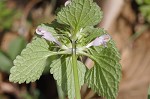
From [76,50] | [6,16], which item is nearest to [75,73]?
[76,50]

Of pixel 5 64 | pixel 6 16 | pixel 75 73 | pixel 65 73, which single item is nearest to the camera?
pixel 75 73

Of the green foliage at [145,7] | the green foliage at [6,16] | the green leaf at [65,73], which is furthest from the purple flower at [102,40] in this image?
the green foliage at [6,16]

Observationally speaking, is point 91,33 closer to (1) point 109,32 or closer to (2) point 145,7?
(2) point 145,7

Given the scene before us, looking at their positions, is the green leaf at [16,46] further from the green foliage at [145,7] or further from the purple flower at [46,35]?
the purple flower at [46,35]

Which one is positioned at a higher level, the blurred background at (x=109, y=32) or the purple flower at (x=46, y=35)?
the blurred background at (x=109, y=32)

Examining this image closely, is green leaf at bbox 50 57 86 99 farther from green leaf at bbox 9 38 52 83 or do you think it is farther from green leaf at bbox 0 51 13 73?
green leaf at bbox 0 51 13 73


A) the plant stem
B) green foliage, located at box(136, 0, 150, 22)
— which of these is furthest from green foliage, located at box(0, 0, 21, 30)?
the plant stem

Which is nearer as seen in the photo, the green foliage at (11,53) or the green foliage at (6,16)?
the green foliage at (11,53)

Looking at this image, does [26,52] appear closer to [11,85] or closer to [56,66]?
[56,66]
